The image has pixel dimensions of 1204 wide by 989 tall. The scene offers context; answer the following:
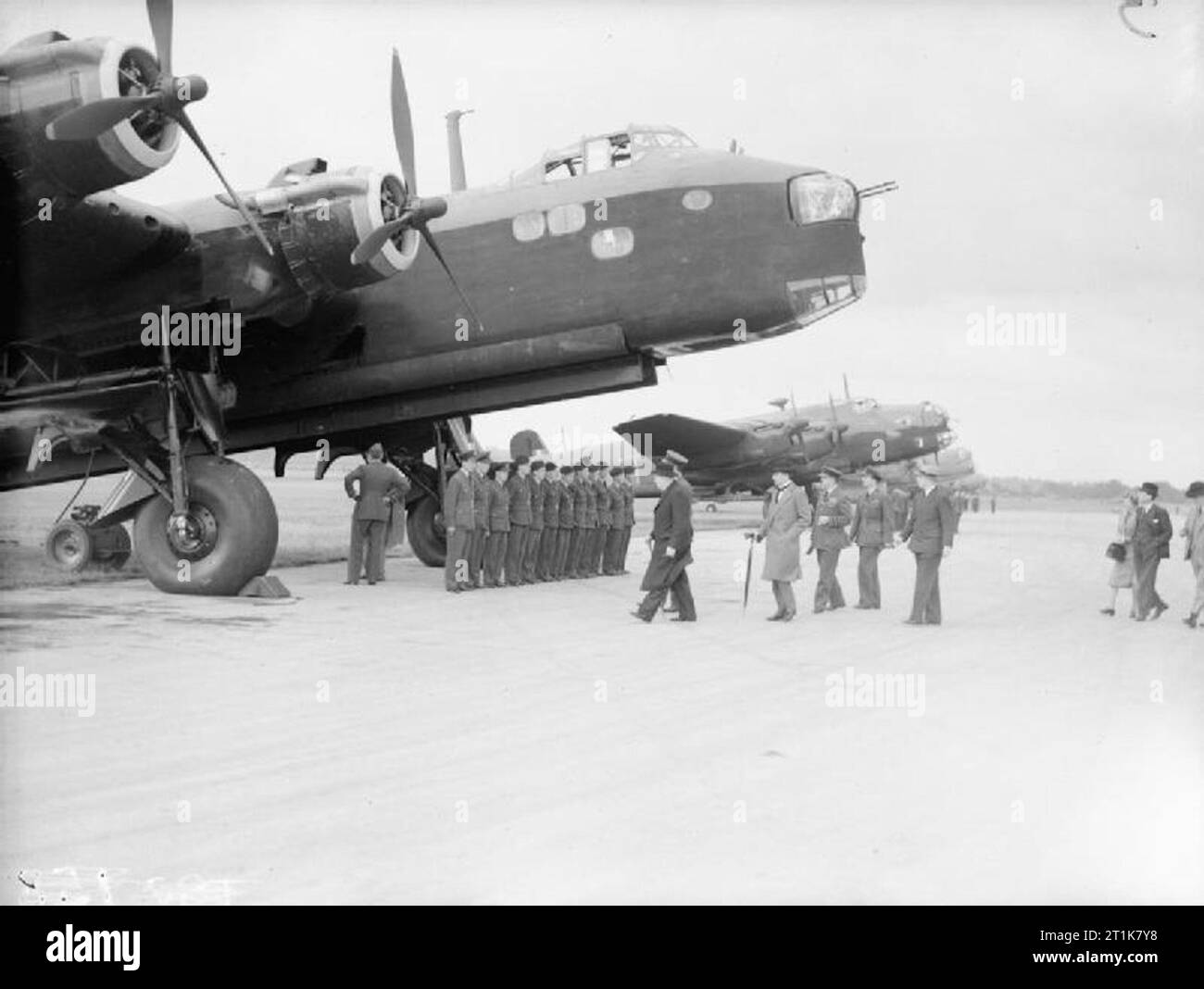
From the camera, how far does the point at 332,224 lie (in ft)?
37.9

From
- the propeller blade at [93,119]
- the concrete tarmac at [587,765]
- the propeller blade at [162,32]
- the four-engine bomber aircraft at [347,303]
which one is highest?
the propeller blade at [162,32]

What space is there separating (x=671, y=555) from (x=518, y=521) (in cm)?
412

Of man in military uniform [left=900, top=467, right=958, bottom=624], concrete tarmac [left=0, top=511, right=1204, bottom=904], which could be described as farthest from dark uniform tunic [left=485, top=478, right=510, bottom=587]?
man in military uniform [left=900, top=467, right=958, bottom=624]

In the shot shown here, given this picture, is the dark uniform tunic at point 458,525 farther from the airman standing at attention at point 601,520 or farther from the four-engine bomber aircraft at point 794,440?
the four-engine bomber aircraft at point 794,440

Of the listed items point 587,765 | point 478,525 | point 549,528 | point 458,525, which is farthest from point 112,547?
point 587,765

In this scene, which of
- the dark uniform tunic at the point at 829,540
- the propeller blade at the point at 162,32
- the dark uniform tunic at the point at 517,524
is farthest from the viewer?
the dark uniform tunic at the point at 517,524

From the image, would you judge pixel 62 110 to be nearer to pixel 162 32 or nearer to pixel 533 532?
pixel 162 32

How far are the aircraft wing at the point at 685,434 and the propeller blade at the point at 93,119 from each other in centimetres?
2117

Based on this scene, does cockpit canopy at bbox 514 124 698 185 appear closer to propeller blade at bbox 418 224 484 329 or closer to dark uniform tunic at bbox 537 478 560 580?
propeller blade at bbox 418 224 484 329

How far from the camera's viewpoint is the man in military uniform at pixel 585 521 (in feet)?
55.6

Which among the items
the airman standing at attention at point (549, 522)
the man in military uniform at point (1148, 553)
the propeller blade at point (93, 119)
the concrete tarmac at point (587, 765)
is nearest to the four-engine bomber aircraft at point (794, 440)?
the airman standing at attention at point (549, 522)

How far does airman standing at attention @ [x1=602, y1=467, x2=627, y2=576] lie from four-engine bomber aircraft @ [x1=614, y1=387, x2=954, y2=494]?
10620 millimetres

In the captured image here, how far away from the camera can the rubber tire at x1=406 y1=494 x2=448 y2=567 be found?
60.7 ft
